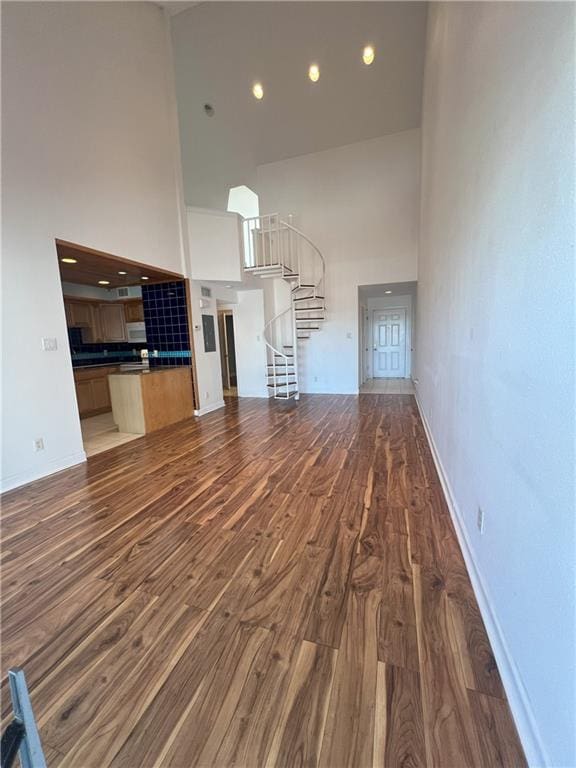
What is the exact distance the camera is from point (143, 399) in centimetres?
446

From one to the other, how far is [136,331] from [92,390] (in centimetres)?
166

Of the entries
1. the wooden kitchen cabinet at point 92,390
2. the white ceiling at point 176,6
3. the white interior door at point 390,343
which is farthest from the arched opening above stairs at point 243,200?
the wooden kitchen cabinet at point 92,390

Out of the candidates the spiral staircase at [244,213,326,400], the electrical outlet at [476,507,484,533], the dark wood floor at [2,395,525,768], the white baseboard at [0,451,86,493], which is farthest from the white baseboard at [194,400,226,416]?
the electrical outlet at [476,507,484,533]

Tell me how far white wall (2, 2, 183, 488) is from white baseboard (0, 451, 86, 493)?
11mm

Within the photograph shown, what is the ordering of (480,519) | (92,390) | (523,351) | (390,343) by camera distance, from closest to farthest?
(523,351) → (480,519) → (92,390) → (390,343)

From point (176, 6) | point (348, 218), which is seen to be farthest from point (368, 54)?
point (176, 6)

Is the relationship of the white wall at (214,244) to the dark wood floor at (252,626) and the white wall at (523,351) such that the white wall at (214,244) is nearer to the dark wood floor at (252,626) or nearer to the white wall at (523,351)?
the dark wood floor at (252,626)

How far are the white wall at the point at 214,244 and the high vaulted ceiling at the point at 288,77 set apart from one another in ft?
6.69

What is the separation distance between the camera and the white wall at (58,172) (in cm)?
283

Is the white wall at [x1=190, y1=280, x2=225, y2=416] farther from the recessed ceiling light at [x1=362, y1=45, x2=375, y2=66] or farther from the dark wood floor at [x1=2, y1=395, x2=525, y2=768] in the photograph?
the recessed ceiling light at [x1=362, y1=45, x2=375, y2=66]

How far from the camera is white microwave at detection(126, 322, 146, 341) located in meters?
6.82

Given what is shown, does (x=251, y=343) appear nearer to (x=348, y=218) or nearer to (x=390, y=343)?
(x=348, y=218)

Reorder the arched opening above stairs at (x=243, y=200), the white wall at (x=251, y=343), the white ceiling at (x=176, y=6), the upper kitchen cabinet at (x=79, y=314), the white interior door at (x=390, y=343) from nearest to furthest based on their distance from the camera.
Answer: the white ceiling at (x=176, y=6), the upper kitchen cabinet at (x=79, y=314), the white wall at (x=251, y=343), the arched opening above stairs at (x=243, y=200), the white interior door at (x=390, y=343)

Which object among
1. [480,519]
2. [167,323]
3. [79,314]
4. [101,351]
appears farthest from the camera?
[101,351]
